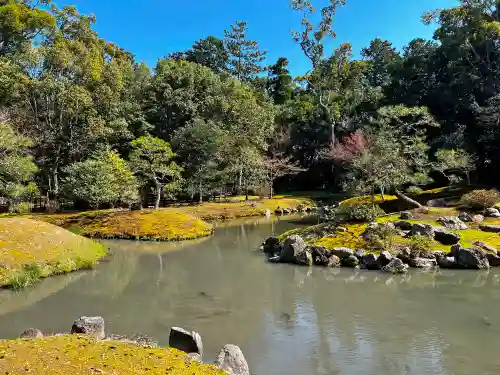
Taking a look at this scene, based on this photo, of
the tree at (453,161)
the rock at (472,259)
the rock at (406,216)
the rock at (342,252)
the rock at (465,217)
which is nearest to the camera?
A: the rock at (472,259)

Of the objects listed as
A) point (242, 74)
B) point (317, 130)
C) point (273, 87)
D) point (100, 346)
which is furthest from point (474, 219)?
point (242, 74)

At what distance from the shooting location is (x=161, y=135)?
144 ft

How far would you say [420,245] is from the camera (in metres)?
16.1

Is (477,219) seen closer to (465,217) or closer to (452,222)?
(465,217)

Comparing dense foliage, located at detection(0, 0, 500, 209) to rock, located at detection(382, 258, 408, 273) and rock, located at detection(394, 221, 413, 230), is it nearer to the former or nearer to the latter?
rock, located at detection(394, 221, 413, 230)

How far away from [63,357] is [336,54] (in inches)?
1847

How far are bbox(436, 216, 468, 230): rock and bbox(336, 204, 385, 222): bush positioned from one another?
2.66 metres

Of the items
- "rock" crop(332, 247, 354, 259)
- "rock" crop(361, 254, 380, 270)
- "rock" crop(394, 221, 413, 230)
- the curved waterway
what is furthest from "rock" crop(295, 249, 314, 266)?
"rock" crop(394, 221, 413, 230)

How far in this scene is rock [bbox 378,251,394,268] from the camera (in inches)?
606

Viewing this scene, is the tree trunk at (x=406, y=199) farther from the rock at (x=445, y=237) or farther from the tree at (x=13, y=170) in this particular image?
the tree at (x=13, y=170)

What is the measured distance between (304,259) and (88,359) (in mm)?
11200

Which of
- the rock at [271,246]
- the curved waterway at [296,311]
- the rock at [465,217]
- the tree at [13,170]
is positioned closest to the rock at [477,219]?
the rock at [465,217]

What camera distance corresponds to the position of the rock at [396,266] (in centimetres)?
1478

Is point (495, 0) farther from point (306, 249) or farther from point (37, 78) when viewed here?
point (37, 78)
